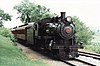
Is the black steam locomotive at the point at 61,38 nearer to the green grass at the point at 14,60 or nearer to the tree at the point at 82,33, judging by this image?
the green grass at the point at 14,60

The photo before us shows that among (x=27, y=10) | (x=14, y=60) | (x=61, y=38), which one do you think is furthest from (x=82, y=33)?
(x=27, y=10)

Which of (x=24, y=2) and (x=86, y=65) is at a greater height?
(x=24, y=2)

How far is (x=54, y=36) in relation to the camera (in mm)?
20359

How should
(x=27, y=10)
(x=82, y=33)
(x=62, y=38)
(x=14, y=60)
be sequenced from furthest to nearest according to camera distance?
1. (x=27, y=10)
2. (x=82, y=33)
3. (x=62, y=38)
4. (x=14, y=60)

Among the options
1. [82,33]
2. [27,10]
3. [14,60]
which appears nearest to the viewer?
[14,60]

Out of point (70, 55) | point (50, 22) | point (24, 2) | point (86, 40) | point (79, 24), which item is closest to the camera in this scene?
point (70, 55)

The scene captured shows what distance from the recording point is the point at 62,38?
66.3 feet

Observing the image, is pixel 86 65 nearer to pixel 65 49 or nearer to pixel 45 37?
pixel 65 49

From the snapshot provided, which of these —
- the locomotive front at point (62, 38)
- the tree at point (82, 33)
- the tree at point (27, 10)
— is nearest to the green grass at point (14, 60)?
the locomotive front at point (62, 38)

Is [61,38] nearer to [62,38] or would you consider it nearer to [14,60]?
[62,38]

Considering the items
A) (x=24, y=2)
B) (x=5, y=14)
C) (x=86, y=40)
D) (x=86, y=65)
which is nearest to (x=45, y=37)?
(x=86, y=65)

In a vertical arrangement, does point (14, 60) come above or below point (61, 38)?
below

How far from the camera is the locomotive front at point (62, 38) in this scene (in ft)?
65.1

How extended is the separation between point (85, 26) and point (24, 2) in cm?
3502
